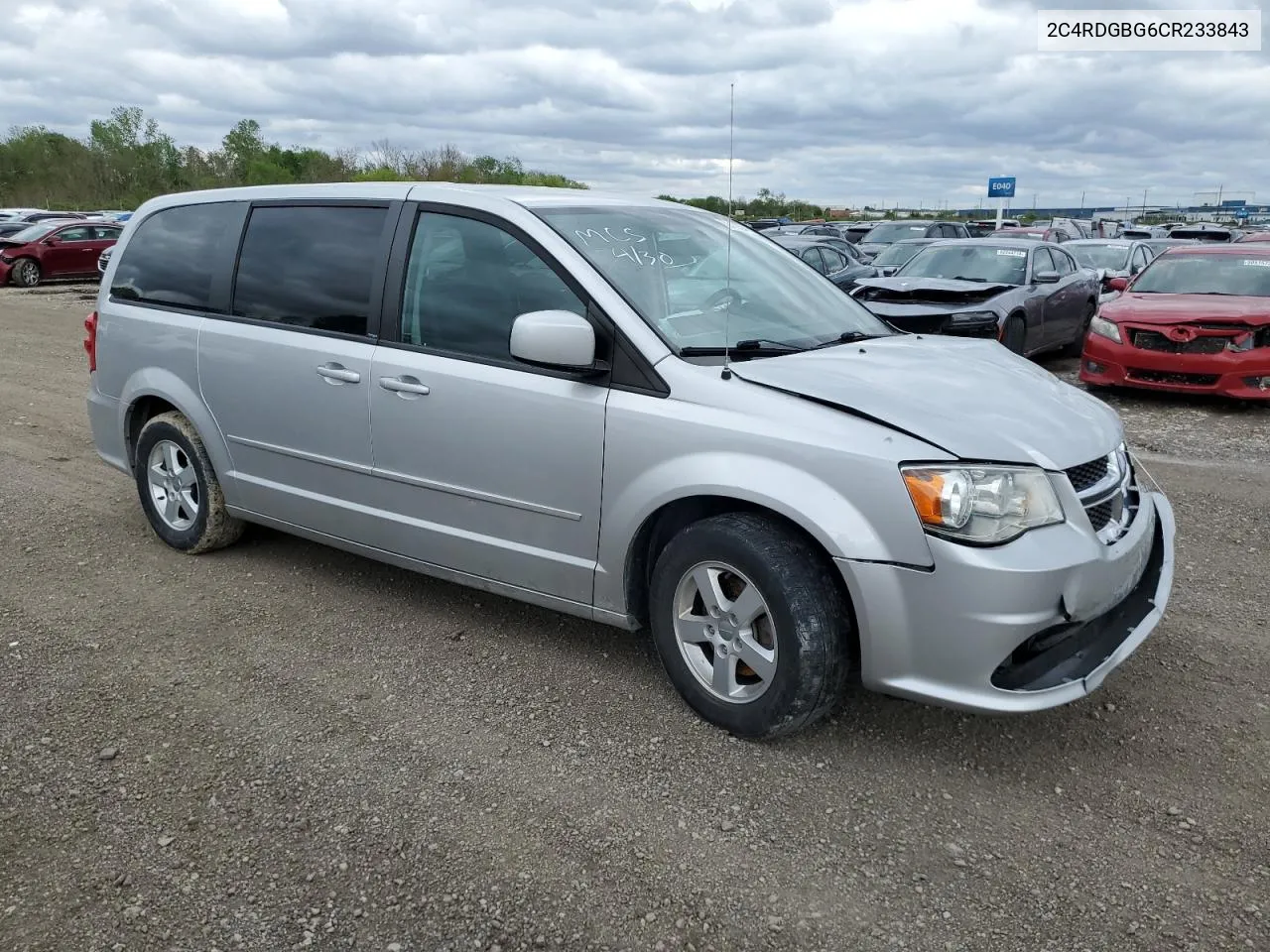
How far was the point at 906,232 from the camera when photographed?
21781 millimetres

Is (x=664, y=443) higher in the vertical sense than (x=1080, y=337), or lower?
higher

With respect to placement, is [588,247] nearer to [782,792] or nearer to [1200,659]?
[782,792]

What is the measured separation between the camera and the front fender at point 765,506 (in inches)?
117

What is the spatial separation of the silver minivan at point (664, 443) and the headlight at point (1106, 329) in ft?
19.2

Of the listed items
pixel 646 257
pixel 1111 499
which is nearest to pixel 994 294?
pixel 646 257

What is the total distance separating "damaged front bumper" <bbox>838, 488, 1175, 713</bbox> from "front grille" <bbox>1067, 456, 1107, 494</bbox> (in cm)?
15

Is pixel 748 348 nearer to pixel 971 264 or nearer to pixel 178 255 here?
pixel 178 255

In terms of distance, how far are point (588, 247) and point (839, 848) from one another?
2.21 metres

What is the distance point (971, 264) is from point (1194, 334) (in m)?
2.66

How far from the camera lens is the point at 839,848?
286 cm

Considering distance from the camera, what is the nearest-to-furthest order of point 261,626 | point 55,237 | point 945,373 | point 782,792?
point 782,792
point 945,373
point 261,626
point 55,237

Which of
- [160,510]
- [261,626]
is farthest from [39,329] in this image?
[261,626]

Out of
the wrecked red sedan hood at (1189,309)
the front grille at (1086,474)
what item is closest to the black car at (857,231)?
the wrecked red sedan hood at (1189,309)

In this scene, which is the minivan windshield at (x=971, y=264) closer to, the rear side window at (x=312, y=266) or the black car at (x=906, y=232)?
the rear side window at (x=312, y=266)
